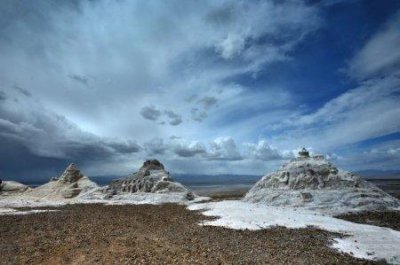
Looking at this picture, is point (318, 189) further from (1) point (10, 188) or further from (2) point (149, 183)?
(1) point (10, 188)

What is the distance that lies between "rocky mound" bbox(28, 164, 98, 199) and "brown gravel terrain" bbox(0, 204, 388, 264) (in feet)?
111

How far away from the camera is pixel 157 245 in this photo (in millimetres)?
17000

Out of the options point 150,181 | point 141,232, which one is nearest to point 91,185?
point 150,181

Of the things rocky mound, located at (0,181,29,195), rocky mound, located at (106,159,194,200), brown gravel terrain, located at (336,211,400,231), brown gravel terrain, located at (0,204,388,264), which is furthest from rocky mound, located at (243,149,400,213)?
rocky mound, located at (0,181,29,195)

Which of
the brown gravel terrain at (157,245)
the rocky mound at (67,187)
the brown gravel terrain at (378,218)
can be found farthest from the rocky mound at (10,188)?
the brown gravel terrain at (378,218)

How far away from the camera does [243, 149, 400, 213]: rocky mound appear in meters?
33.2

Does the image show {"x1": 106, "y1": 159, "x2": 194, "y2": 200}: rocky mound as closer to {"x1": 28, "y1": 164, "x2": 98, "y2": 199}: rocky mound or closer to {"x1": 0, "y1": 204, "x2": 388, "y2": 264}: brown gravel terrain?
{"x1": 28, "y1": 164, "x2": 98, "y2": 199}: rocky mound

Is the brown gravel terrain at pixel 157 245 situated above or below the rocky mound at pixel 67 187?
below

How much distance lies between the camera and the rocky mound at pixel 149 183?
53219 mm

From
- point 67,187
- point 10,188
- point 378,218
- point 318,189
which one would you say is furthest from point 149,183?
point 378,218

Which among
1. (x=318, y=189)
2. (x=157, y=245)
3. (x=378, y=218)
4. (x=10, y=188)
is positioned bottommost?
(x=378, y=218)

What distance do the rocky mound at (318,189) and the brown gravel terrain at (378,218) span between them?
2.30 metres

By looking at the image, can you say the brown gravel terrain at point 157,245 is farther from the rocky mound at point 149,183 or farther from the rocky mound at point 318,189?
the rocky mound at point 149,183

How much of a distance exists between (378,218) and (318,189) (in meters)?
9.51
